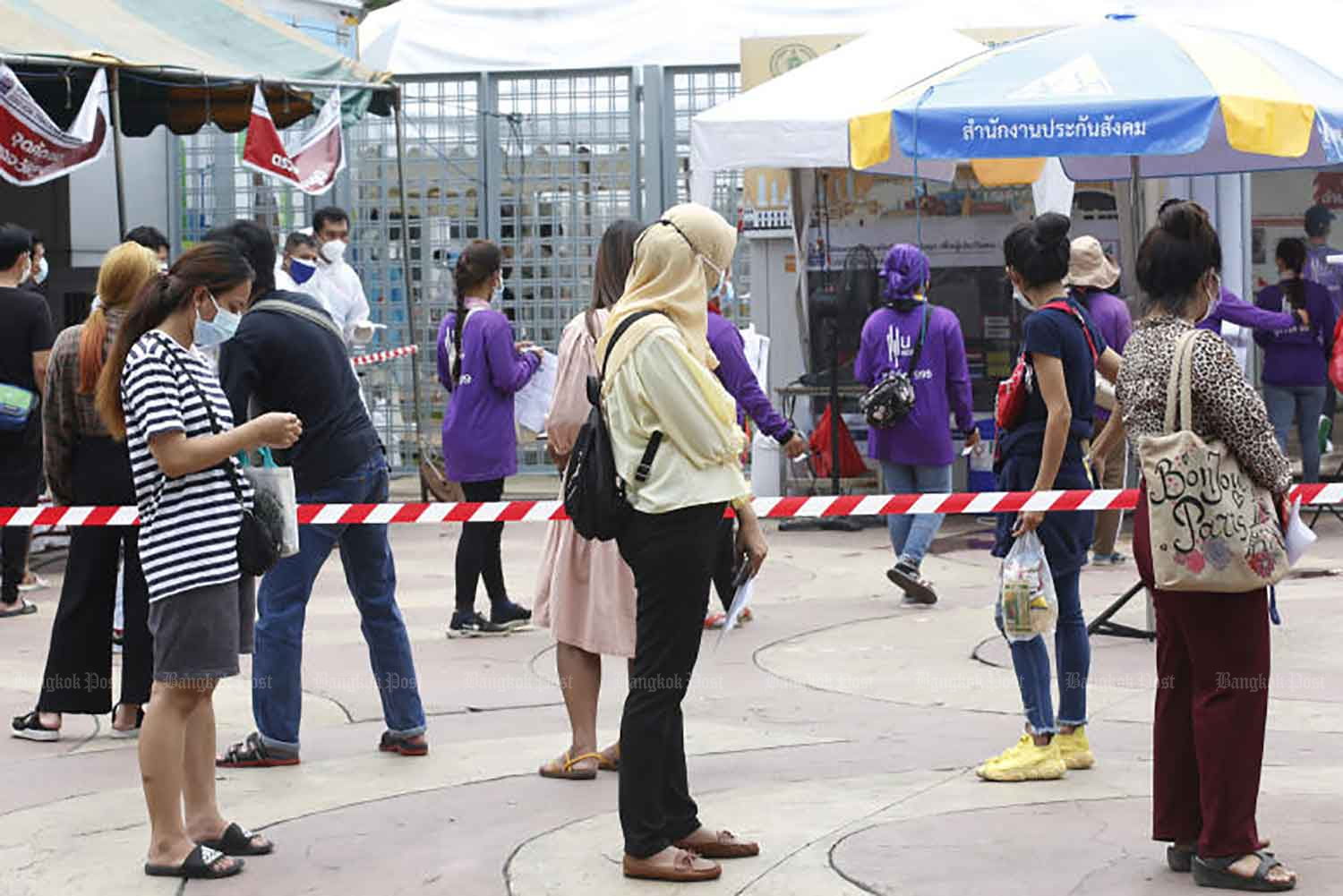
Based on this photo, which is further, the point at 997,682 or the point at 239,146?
the point at 239,146

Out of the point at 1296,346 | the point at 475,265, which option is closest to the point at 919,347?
the point at 475,265

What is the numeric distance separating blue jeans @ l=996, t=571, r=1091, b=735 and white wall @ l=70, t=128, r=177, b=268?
29.5ft

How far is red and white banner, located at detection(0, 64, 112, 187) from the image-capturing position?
11.4m

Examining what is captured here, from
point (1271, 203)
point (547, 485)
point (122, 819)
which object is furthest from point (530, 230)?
point (122, 819)

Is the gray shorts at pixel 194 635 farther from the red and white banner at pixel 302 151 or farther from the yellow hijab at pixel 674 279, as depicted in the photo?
the red and white banner at pixel 302 151

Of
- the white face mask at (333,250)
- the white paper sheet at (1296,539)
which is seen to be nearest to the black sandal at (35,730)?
the white paper sheet at (1296,539)

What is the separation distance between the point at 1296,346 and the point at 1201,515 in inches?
329

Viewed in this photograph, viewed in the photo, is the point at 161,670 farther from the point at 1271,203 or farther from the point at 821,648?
the point at 1271,203

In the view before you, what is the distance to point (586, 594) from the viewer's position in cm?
687

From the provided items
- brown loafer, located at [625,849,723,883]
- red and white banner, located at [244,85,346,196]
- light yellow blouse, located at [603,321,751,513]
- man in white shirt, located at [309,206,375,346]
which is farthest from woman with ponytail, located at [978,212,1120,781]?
man in white shirt, located at [309,206,375,346]

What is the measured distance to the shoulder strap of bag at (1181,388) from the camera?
Answer: 17.4 feet

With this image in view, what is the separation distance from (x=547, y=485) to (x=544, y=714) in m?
9.10

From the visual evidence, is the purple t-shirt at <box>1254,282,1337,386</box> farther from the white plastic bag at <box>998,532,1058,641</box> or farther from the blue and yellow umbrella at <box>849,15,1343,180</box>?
the white plastic bag at <box>998,532,1058,641</box>

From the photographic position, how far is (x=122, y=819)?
6430mm
